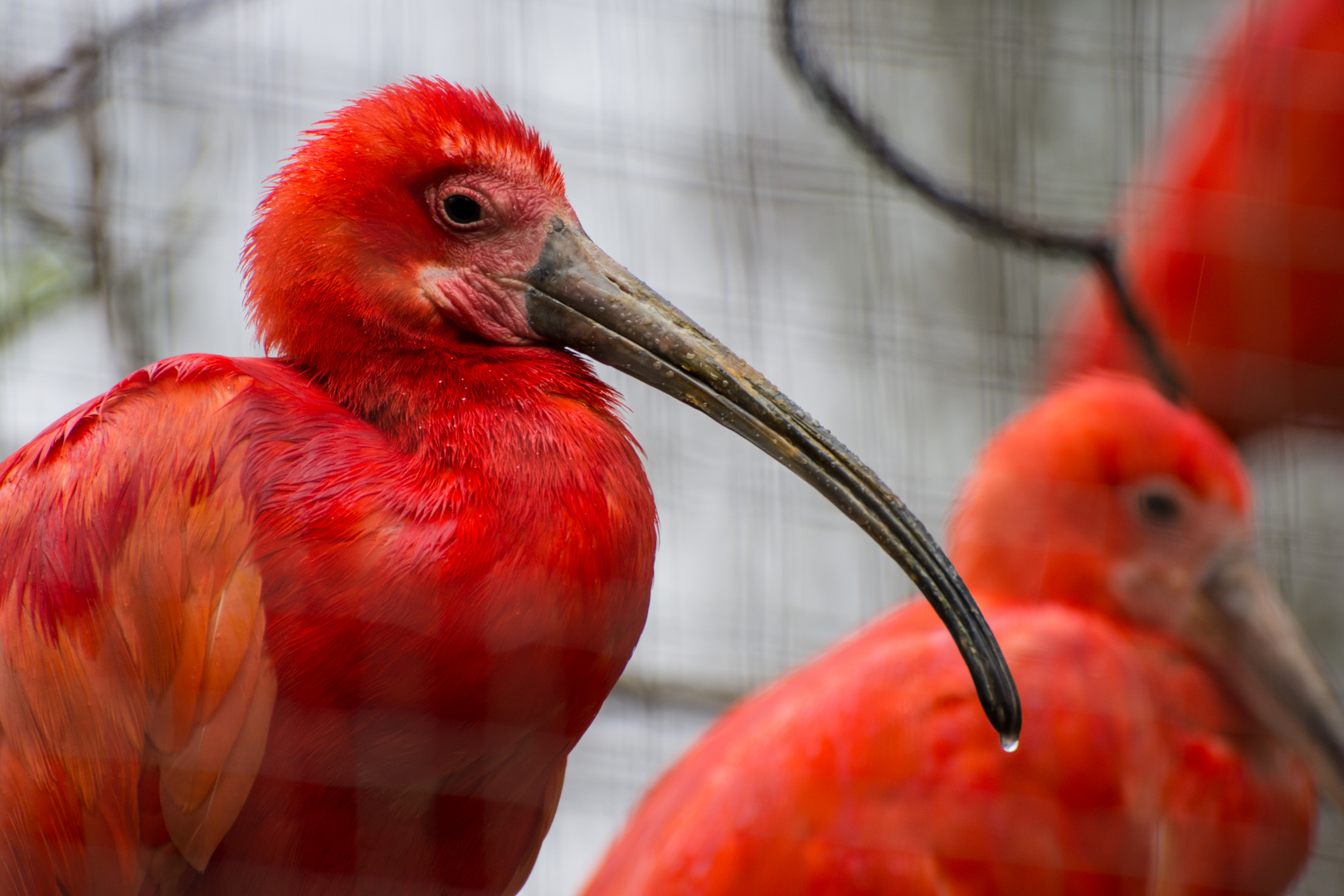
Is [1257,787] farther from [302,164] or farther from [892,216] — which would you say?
[302,164]

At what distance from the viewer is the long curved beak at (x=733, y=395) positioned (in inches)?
55.8

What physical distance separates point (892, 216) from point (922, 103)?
3.52 ft

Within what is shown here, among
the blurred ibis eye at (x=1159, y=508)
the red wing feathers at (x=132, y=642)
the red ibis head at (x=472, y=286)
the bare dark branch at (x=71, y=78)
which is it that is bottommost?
the blurred ibis eye at (x=1159, y=508)

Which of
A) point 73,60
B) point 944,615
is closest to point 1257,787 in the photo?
point 944,615

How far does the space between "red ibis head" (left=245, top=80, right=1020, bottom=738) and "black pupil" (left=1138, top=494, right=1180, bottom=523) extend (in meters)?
1.14

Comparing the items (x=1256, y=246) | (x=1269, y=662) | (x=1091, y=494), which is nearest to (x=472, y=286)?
(x=1091, y=494)

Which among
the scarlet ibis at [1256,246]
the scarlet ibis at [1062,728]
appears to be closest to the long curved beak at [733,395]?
the scarlet ibis at [1062,728]

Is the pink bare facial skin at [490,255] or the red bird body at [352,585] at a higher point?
the pink bare facial skin at [490,255]

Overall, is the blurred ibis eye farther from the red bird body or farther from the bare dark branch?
the bare dark branch

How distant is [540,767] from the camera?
1363 millimetres

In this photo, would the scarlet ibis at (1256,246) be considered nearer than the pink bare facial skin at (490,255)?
No

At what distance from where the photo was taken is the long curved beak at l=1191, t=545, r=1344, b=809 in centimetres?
232

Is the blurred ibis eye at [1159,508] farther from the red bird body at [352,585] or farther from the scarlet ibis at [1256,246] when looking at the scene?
the red bird body at [352,585]

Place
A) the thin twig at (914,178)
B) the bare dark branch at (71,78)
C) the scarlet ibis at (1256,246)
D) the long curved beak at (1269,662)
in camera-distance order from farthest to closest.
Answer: the scarlet ibis at (1256,246)
the long curved beak at (1269,662)
the thin twig at (914,178)
the bare dark branch at (71,78)
